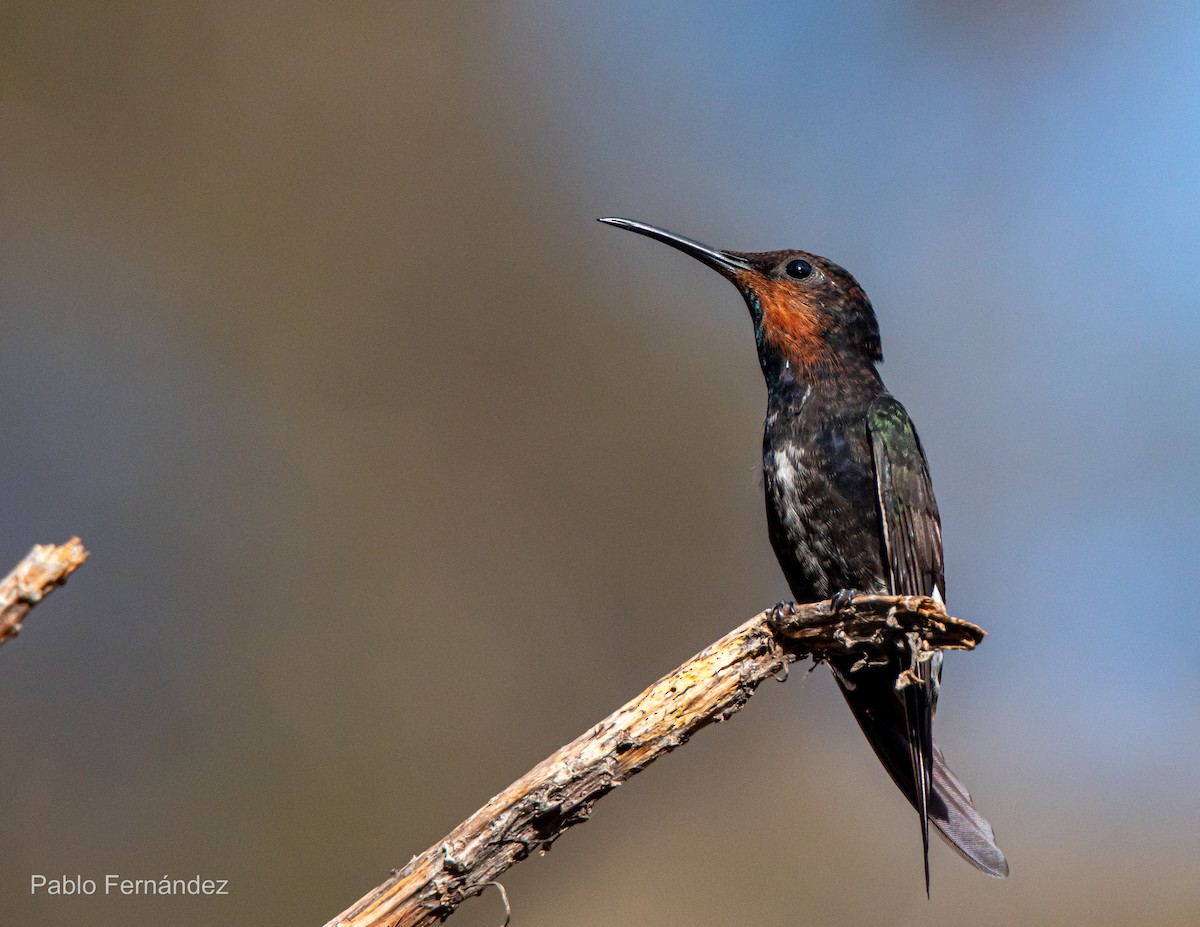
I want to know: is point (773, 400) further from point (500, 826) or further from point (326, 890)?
point (326, 890)

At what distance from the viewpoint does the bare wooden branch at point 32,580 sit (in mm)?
1634

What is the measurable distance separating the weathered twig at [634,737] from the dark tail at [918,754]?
0.29 m

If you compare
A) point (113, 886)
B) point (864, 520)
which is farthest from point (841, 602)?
point (113, 886)

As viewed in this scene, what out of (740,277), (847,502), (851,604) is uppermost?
(740,277)

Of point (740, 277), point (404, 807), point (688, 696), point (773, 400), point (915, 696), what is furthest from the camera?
point (404, 807)

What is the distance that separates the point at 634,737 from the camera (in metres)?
2.66

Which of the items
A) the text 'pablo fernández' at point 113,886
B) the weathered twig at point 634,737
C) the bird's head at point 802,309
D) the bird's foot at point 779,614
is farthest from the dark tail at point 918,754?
the text 'pablo fernández' at point 113,886

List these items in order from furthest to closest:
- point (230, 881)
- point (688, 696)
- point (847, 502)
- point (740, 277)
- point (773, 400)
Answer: point (230, 881) < point (740, 277) < point (773, 400) < point (847, 502) < point (688, 696)

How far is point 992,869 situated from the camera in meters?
3.46

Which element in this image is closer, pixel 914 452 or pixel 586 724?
pixel 914 452

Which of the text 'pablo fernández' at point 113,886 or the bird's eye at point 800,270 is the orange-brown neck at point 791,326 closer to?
the bird's eye at point 800,270

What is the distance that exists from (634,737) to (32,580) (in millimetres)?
1520

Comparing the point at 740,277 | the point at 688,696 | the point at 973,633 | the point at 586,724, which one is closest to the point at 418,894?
the point at 688,696

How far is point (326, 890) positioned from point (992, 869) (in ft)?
16.3
